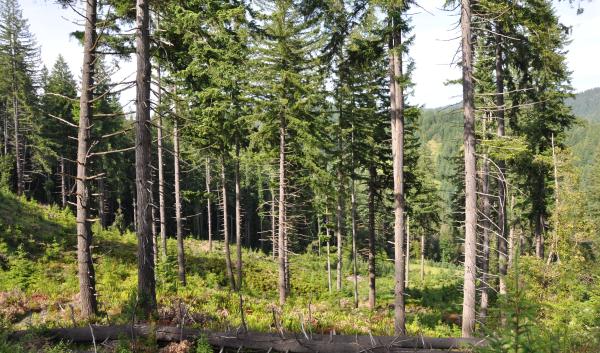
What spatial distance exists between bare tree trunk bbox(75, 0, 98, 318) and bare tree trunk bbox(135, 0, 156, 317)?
1428 mm

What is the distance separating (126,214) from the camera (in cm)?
5347

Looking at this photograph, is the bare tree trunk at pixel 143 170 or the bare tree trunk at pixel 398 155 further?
the bare tree trunk at pixel 398 155

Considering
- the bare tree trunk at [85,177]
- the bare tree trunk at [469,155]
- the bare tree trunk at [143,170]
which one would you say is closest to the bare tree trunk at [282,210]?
the bare tree trunk at [143,170]

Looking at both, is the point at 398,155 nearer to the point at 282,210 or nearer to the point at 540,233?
the point at 282,210

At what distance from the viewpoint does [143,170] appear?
912 centimetres

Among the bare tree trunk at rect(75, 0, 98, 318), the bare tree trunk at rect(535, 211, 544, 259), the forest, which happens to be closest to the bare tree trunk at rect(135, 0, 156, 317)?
the forest

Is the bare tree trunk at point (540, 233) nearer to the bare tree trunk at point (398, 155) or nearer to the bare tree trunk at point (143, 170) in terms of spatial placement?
the bare tree trunk at point (398, 155)

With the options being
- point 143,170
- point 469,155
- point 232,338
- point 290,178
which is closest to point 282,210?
point 290,178

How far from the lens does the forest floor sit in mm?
10023

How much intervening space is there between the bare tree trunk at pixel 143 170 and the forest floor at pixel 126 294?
1.38ft

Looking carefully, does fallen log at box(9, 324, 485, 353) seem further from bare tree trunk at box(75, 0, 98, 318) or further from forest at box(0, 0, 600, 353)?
bare tree trunk at box(75, 0, 98, 318)

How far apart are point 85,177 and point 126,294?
215 inches

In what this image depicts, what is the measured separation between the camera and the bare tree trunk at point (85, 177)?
939 centimetres

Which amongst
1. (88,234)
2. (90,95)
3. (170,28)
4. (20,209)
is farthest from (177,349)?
(20,209)
